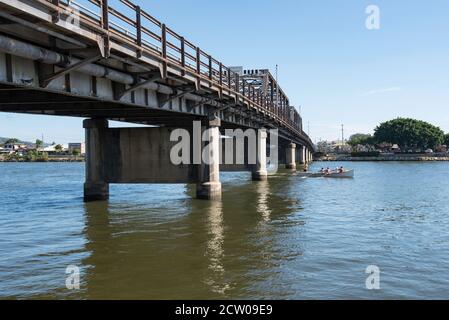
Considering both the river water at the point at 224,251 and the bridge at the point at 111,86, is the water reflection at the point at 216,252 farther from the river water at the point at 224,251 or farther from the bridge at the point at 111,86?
the bridge at the point at 111,86

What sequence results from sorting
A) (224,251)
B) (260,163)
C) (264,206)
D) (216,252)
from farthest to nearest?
(260,163) → (264,206) → (224,251) → (216,252)

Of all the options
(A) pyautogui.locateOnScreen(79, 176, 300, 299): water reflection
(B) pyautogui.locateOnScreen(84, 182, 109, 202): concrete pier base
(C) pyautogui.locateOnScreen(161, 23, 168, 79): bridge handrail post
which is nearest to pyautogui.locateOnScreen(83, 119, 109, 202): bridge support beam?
(B) pyautogui.locateOnScreen(84, 182, 109, 202): concrete pier base

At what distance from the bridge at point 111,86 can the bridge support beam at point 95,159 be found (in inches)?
2.9

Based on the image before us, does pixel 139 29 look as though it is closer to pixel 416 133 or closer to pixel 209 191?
pixel 209 191

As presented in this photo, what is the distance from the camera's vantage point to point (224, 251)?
17766 millimetres

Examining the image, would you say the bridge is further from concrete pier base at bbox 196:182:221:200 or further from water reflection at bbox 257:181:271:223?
water reflection at bbox 257:181:271:223

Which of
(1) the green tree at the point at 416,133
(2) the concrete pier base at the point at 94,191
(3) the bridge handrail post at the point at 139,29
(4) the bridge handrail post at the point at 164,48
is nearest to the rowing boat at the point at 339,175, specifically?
(2) the concrete pier base at the point at 94,191

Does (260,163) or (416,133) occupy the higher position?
(416,133)

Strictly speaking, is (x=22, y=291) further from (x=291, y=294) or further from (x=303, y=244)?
(x=303, y=244)

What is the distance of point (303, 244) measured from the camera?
1902cm

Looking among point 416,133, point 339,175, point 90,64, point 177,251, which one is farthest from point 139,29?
point 416,133

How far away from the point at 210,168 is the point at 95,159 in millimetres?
8397

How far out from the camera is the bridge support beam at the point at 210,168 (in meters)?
34.3

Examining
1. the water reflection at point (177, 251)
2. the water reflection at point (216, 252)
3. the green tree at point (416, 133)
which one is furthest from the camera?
the green tree at point (416, 133)
